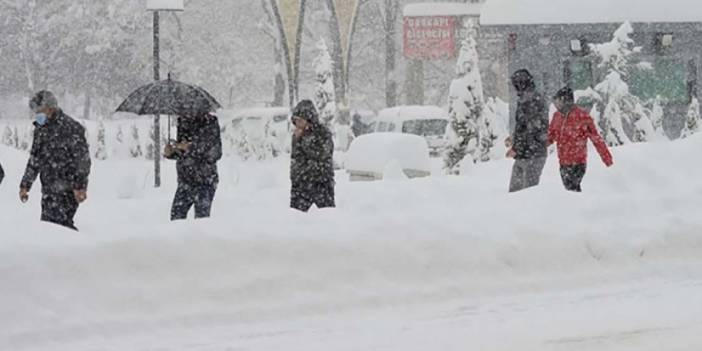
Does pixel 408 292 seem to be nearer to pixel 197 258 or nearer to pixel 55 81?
pixel 197 258

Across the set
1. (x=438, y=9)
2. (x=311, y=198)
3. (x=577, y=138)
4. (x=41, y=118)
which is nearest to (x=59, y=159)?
(x=41, y=118)

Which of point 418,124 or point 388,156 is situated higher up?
point 418,124

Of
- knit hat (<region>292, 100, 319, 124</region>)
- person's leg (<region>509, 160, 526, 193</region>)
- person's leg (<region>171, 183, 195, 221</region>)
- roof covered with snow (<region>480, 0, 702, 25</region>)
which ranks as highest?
roof covered with snow (<region>480, 0, 702, 25</region>)

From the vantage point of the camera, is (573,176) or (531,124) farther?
(531,124)

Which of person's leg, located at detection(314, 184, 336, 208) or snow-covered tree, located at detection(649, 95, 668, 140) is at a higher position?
snow-covered tree, located at detection(649, 95, 668, 140)

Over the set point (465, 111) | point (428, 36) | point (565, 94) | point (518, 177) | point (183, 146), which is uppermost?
point (428, 36)

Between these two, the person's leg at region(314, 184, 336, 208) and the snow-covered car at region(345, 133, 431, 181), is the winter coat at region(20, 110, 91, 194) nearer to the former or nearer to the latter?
the person's leg at region(314, 184, 336, 208)

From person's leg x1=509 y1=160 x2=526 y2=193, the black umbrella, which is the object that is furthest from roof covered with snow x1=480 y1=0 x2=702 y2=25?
person's leg x1=509 y1=160 x2=526 y2=193

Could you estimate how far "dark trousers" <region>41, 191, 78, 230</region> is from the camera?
10.1 m

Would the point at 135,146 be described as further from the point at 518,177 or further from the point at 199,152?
the point at 199,152

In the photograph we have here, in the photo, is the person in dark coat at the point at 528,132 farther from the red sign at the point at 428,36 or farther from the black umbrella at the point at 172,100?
the red sign at the point at 428,36

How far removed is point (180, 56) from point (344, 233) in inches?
1870

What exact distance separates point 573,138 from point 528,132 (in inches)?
19.9

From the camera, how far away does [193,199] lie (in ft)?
37.4
